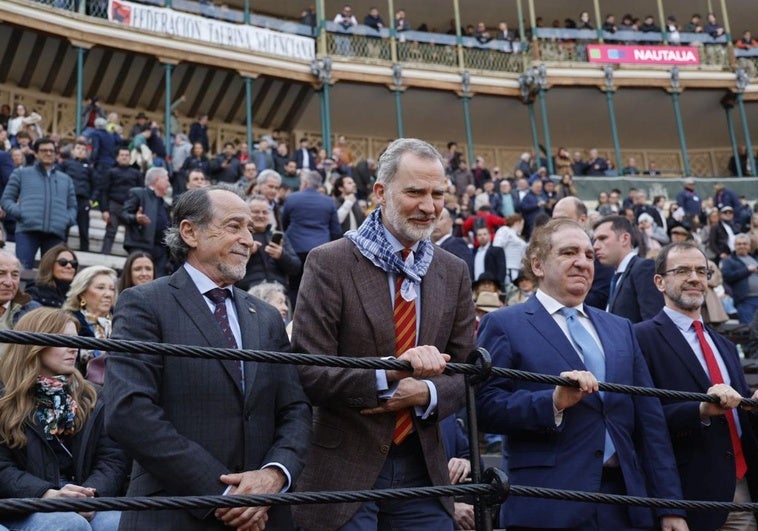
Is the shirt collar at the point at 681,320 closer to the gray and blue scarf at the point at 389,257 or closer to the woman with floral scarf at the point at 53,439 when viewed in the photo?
the gray and blue scarf at the point at 389,257

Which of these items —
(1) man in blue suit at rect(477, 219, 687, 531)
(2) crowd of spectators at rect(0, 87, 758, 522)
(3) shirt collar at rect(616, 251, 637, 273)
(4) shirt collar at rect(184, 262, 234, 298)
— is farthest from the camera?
(2) crowd of spectators at rect(0, 87, 758, 522)

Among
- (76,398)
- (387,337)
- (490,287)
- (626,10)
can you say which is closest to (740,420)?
(387,337)

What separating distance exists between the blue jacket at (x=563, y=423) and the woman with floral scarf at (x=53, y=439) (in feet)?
5.40

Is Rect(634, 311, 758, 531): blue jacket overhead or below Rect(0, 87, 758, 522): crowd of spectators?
below

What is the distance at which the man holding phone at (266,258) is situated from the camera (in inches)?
280

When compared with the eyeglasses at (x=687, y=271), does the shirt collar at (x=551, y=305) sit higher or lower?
lower

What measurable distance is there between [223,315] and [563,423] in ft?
4.51

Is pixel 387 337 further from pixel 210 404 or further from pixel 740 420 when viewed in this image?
pixel 740 420

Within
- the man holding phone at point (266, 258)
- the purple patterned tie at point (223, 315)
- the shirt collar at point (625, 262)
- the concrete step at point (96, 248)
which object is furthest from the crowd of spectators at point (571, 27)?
the purple patterned tie at point (223, 315)

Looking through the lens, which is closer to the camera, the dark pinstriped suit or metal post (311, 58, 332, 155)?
the dark pinstriped suit

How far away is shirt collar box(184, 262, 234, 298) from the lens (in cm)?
285

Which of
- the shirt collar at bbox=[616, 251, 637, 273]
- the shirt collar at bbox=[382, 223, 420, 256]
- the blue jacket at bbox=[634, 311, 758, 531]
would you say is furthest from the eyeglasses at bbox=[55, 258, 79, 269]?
the blue jacket at bbox=[634, 311, 758, 531]

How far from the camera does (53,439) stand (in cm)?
351

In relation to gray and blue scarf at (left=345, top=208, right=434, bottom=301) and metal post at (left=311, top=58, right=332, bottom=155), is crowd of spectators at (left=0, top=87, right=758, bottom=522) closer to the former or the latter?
gray and blue scarf at (left=345, top=208, right=434, bottom=301)
